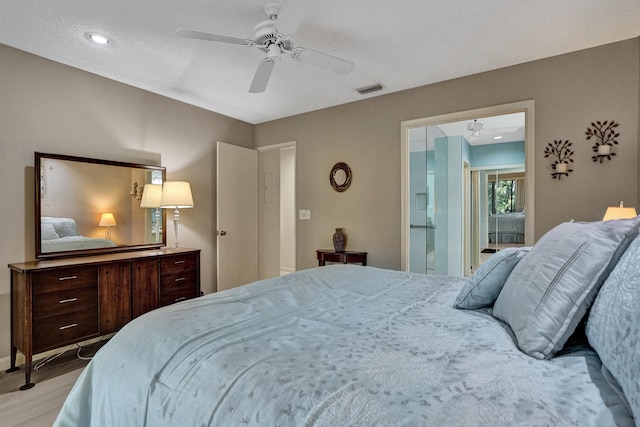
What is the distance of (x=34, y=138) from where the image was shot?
278 cm

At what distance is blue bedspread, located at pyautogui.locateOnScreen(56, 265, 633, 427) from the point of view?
71 cm

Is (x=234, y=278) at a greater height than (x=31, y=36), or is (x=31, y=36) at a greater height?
(x=31, y=36)

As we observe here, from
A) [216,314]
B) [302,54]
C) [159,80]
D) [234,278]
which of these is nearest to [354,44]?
[302,54]

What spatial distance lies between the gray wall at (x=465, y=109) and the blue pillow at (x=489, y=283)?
1.89 metres

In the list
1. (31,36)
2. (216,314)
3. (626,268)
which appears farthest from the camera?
(31,36)

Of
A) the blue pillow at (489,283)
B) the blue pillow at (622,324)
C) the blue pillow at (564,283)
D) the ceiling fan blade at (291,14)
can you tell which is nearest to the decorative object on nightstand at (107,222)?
the ceiling fan blade at (291,14)

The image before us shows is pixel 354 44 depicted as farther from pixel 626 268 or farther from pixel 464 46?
pixel 626 268

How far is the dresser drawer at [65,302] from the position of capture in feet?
8.00

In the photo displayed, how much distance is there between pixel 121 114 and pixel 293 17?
241 centimetres

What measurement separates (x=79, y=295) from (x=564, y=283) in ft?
10.4

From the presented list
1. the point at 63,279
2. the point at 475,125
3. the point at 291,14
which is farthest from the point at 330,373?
→ the point at 475,125

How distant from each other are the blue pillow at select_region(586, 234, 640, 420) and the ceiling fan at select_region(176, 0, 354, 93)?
1.74m

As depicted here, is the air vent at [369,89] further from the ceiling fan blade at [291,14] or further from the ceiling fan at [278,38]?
the ceiling fan blade at [291,14]

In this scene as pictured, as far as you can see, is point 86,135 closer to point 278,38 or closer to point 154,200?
point 154,200
